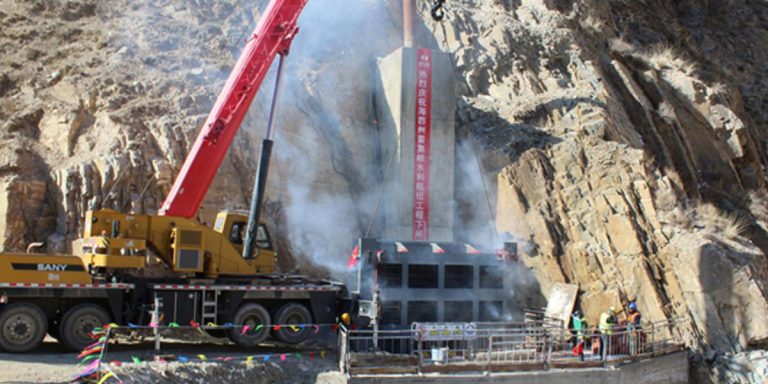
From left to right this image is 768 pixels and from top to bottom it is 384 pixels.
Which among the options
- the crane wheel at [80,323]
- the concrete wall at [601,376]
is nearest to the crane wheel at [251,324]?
the crane wheel at [80,323]

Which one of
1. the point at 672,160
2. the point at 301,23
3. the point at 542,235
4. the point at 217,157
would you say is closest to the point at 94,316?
the point at 217,157

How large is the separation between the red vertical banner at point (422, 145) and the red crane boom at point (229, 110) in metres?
8.95

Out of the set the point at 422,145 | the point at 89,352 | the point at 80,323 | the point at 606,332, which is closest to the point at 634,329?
the point at 606,332

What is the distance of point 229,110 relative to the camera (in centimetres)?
1705

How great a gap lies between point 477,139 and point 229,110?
12531 millimetres

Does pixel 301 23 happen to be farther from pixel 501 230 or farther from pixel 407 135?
pixel 501 230

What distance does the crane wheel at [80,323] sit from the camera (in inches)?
574

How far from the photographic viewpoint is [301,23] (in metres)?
30.6

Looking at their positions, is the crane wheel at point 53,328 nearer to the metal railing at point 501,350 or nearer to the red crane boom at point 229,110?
the red crane boom at point 229,110

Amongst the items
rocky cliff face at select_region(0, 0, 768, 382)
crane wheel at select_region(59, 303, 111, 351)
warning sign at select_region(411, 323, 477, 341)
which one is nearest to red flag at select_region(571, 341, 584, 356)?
warning sign at select_region(411, 323, 477, 341)

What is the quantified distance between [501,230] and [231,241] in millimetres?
10551

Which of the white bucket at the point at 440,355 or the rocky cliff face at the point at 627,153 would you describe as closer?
the white bucket at the point at 440,355

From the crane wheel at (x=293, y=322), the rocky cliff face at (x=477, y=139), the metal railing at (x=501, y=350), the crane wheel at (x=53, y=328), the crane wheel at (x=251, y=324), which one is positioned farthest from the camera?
the rocky cliff face at (x=477, y=139)

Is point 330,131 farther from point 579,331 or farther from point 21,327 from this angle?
point 21,327
